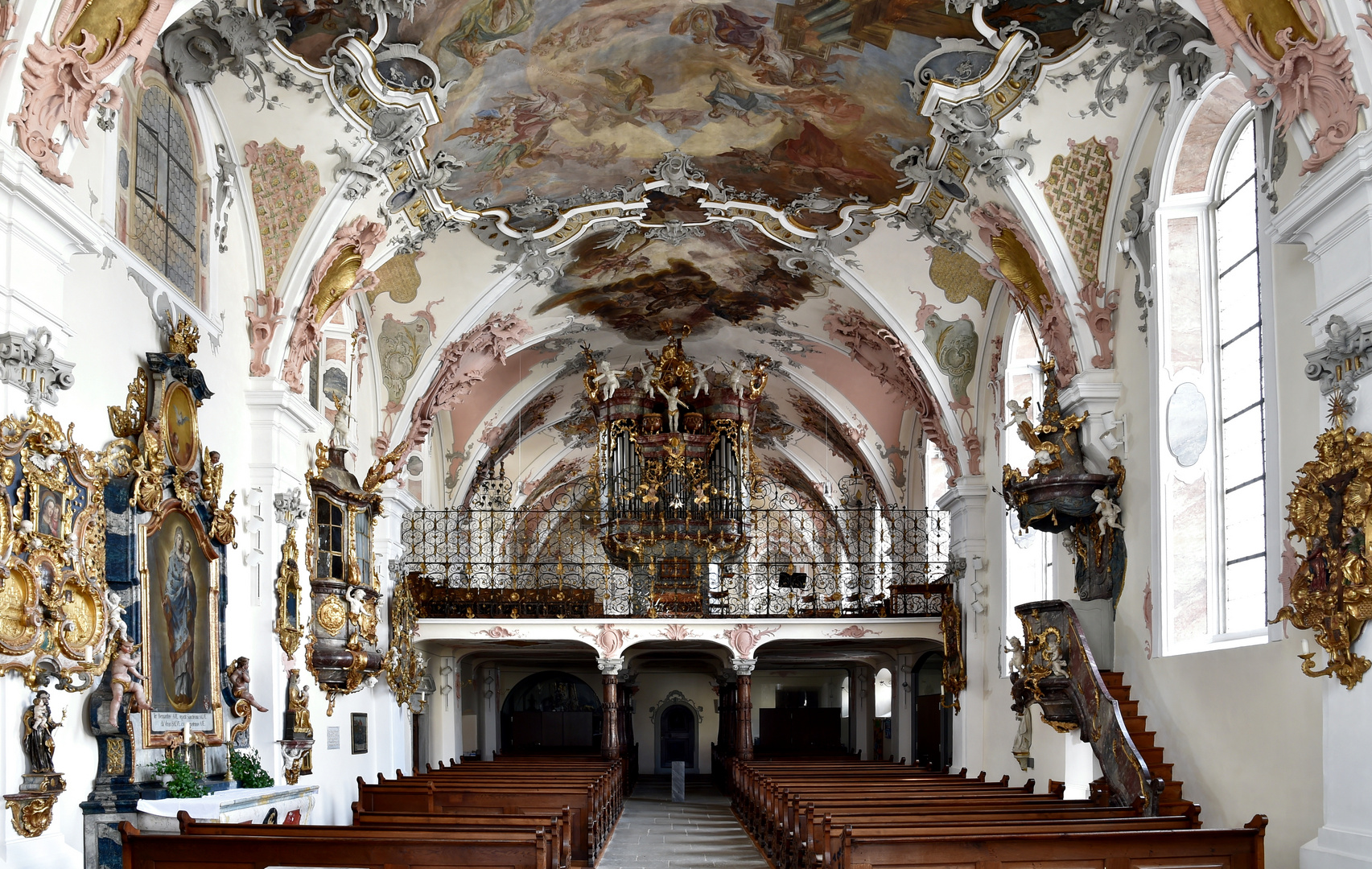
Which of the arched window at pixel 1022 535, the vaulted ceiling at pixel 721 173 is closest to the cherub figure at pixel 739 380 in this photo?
the vaulted ceiling at pixel 721 173

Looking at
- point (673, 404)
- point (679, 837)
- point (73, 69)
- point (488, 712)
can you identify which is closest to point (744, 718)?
point (679, 837)

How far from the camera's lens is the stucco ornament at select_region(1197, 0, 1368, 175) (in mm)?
8289

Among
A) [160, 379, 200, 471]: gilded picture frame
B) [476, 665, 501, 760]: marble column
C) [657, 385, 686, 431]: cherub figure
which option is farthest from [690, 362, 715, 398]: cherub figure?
[160, 379, 200, 471]: gilded picture frame

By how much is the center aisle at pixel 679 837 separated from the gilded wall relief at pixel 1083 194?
312 inches

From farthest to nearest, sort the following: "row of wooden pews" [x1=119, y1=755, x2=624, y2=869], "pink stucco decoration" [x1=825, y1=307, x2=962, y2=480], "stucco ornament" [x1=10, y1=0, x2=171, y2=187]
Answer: "pink stucco decoration" [x1=825, y1=307, x2=962, y2=480]
"row of wooden pews" [x1=119, y1=755, x2=624, y2=869]
"stucco ornament" [x1=10, y1=0, x2=171, y2=187]

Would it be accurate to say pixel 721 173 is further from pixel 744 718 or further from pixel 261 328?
pixel 744 718

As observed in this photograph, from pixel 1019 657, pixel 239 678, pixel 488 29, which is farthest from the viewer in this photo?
pixel 1019 657

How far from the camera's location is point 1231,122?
11.8 metres

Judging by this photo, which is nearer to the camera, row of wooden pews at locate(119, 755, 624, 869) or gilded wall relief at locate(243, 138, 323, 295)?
row of wooden pews at locate(119, 755, 624, 869)

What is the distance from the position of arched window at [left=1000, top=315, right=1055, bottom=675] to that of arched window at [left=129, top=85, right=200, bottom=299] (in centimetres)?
1066

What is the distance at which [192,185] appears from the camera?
41.3 ft

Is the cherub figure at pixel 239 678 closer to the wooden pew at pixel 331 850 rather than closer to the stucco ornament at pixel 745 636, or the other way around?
the wooden pew at pixel 331 850

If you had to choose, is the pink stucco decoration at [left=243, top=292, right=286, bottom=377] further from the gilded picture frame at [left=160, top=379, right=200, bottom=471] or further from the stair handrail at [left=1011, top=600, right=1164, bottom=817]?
the stair handrail at [left=1011, top=600, right=1164, bottom=817]

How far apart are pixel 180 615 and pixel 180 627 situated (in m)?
0.11
